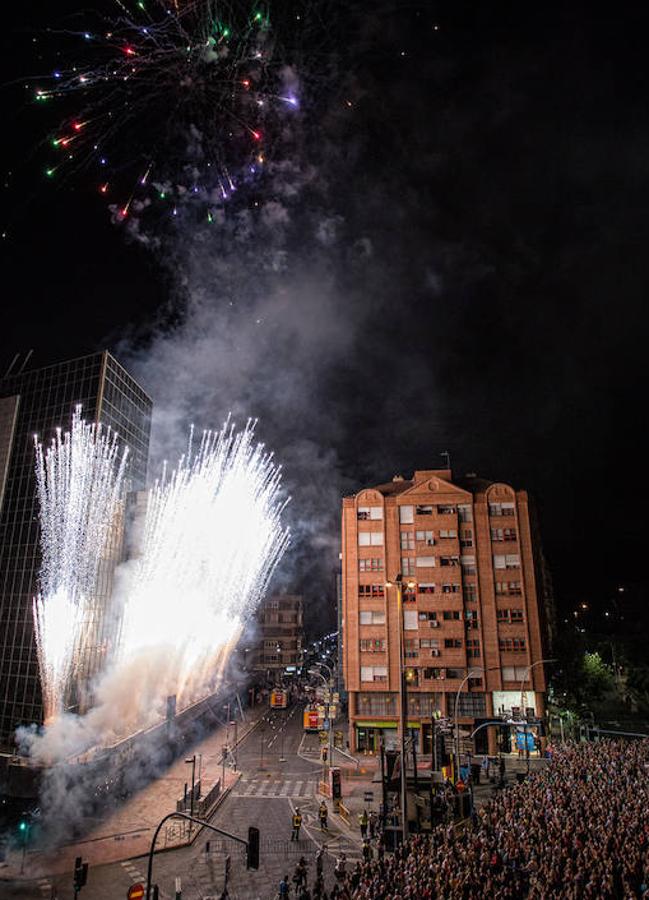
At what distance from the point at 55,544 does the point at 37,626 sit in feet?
24.8

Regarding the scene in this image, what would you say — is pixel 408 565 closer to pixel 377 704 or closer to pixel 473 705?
pixel 377 704

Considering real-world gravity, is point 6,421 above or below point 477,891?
above

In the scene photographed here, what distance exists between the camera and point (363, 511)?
197 feet

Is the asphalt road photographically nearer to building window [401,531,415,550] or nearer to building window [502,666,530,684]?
building window [502,666,530,684]

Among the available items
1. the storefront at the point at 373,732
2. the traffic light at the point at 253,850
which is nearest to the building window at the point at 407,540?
the storefront at the point at 373,732

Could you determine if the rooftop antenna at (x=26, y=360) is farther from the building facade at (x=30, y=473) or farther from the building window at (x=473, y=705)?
the building window at (x=473, y=705)

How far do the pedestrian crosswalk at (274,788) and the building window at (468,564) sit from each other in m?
24.2

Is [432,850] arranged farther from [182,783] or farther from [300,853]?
[182,783]

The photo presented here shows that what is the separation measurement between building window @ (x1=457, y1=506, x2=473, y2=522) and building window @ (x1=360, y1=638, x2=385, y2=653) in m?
14.4

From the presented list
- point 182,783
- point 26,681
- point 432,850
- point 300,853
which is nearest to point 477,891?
point 432,850

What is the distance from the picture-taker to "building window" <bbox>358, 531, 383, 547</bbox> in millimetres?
59031

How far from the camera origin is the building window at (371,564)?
5819 cm

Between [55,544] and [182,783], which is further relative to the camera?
[55,544]

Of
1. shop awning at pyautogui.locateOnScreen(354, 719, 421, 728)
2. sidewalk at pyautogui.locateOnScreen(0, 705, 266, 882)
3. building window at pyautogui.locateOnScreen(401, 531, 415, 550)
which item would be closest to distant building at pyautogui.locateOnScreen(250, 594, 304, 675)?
shop awning at pyautogui.locateOnScreen(354, 719, 421, 728)
